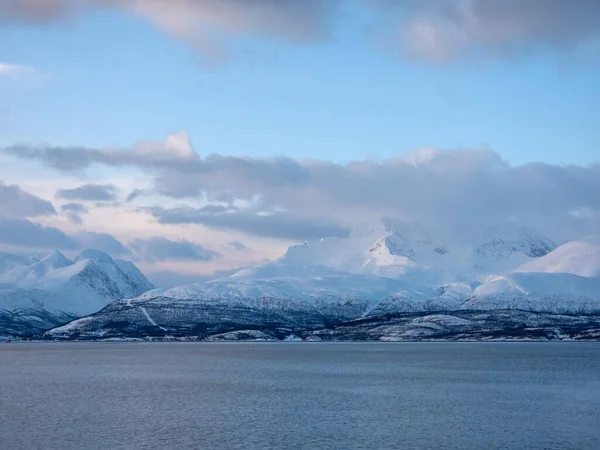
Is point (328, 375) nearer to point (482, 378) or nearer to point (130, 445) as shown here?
point (482, 378)

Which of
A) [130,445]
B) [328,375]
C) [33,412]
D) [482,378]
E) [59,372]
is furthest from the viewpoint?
[59,372]

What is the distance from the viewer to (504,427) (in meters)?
80.1

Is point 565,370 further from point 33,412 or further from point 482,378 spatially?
point 33,412

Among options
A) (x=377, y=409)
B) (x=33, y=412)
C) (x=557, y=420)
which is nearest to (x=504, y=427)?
(x=557, y=420)

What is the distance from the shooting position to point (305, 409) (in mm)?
96812

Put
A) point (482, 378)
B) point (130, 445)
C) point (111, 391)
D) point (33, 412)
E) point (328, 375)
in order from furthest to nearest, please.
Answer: point (328, 375), point (482, 378), point (111, 391), point (33, 412), point (130, 445)

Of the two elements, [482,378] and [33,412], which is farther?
[482,378]

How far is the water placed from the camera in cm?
7338

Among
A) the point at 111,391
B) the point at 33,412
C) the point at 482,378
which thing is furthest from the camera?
the point at 482,378

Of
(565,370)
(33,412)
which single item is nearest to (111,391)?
(33,412)

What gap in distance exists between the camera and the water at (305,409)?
241ft

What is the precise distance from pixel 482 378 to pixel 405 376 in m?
14.2

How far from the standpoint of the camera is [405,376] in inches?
5792

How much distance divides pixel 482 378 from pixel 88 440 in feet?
281
